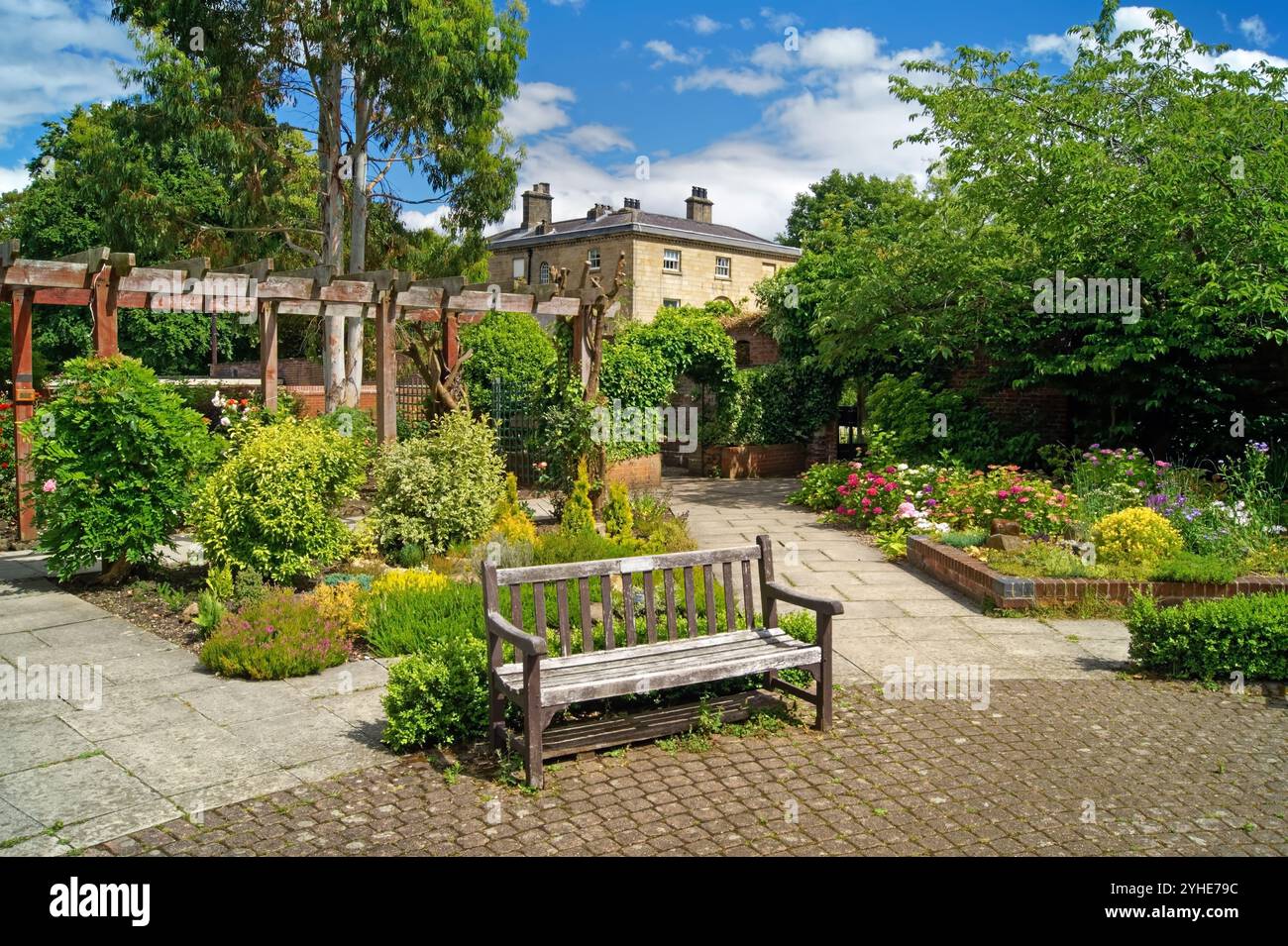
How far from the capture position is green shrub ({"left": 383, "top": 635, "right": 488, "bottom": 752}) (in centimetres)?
491

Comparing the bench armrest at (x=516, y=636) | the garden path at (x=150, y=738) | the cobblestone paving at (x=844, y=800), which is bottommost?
the cobblestone paving at (x=844, y=800)

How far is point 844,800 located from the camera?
4.43 metres

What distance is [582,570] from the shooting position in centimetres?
514

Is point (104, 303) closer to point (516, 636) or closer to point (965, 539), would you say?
point (516, 636)

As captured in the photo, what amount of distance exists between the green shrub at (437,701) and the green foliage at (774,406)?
48.8 feet

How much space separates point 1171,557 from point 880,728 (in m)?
4.61

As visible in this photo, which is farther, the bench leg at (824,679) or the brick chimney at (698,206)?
the brick chimney at (698,206)

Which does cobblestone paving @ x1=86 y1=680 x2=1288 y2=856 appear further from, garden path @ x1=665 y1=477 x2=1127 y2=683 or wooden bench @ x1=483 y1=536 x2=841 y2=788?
garden path @ x1=665 y1=477 x2=1127 y2=683

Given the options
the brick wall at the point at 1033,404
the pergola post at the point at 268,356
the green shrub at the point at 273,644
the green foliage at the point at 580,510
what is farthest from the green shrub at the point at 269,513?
the brick wall at the point at 1033,404

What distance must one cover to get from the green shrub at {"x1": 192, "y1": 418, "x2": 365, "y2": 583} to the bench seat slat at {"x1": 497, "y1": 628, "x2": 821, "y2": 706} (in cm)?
353

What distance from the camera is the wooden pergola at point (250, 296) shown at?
10.2 m

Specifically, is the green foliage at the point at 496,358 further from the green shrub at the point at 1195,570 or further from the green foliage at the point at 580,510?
the green shrub at the point at 1195,570

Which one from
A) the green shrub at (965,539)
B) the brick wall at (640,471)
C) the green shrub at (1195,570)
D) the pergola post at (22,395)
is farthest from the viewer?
the brick wall at (640,471)
